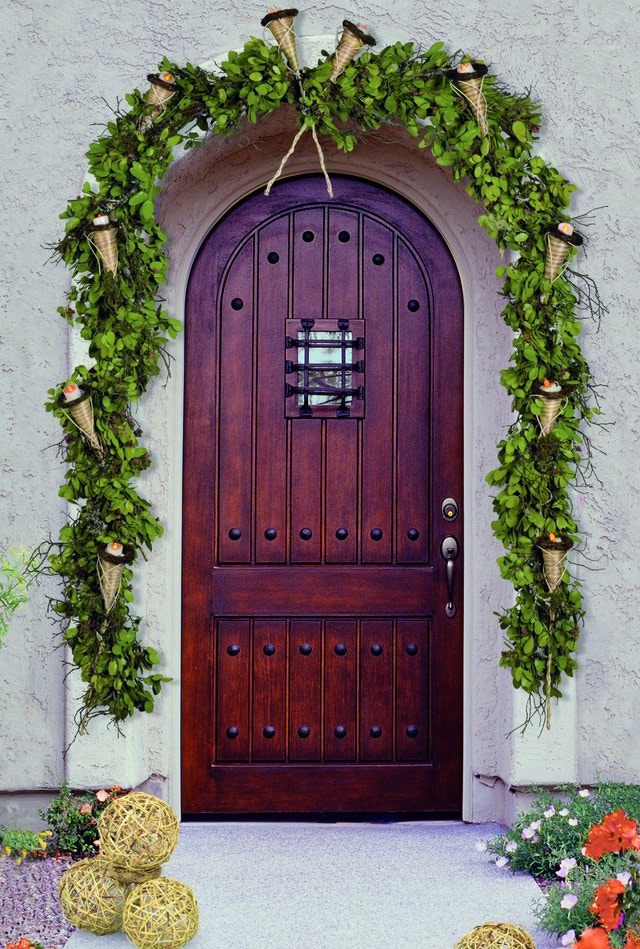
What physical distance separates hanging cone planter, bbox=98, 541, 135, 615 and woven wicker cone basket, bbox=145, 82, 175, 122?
65.2 inches

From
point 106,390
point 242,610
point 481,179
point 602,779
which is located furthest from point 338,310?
point 602,779

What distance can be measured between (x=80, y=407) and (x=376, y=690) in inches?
67.5

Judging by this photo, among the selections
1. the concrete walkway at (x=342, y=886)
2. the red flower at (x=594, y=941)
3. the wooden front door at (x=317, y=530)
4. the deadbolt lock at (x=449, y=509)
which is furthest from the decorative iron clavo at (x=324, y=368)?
the red flower at (x=594, y=941)

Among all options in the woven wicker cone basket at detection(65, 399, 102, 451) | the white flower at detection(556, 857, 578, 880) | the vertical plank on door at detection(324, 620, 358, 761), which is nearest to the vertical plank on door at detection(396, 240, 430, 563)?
the vertical plank on door at detection(324, 620, 358, 761)

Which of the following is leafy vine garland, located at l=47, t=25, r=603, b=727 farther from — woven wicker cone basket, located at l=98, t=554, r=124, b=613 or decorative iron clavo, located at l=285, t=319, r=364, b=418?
decorative iron clavo, located at l=285, t=319, r=364, b=418

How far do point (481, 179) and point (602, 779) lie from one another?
242cm

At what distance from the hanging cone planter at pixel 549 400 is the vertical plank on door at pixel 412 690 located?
3.32 feet

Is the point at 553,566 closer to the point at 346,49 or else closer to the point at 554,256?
the point at 554,256

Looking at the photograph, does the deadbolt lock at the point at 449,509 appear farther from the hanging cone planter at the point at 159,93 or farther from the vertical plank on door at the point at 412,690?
the hanging cone planter at the point at 159,93

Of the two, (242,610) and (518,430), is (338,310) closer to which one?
(518,430)

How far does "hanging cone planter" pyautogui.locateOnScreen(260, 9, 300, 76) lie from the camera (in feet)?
11.6

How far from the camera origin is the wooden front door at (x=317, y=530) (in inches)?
158

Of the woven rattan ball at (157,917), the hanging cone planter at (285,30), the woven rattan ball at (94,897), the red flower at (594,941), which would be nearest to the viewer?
the red flower at (594,941)

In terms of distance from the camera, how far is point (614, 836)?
2508mm
